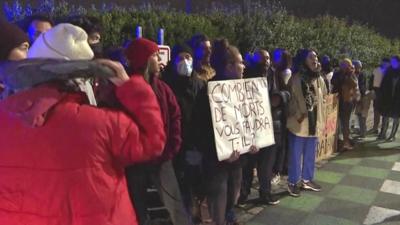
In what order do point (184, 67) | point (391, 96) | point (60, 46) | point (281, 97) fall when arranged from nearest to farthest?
point (60, 46), point (184, 67), point (281, 97), point (391, 96)

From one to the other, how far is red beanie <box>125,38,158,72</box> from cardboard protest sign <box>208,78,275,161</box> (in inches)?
28.9

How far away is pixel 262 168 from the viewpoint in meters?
4.81

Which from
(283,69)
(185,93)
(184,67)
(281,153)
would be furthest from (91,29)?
(281,153)

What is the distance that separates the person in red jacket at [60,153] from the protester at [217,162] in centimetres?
199

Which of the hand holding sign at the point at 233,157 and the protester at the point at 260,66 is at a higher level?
the protester at the point at 260,66

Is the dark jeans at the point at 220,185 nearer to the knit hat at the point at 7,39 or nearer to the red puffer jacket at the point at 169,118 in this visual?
the red puffer jacket at the point at 169,118

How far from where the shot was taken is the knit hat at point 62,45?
173cm

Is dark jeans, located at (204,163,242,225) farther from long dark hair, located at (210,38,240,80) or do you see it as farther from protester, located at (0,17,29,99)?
protester, located at (0,17,29,99)

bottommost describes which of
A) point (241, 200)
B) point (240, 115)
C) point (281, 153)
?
point (241, 200)

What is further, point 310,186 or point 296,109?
point 310,186

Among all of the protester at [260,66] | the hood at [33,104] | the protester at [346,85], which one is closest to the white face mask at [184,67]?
the protester at [260,66]

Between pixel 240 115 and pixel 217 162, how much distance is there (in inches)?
21.8

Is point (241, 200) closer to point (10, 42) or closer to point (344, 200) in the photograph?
point (344, 200)

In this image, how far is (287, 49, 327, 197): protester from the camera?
4984 millimetres
